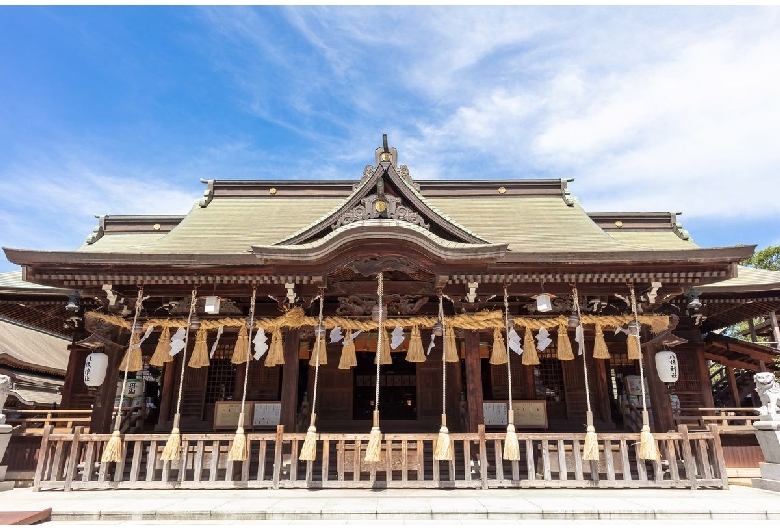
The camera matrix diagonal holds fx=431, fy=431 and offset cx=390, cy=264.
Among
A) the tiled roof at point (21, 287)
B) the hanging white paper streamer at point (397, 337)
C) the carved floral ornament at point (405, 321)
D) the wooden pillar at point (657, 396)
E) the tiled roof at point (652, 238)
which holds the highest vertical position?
the tiled roof at point (652, 238)

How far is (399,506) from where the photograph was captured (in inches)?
277

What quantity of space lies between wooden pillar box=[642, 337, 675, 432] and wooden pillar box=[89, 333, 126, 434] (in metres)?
12.9

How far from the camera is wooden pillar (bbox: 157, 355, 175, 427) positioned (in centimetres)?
1288

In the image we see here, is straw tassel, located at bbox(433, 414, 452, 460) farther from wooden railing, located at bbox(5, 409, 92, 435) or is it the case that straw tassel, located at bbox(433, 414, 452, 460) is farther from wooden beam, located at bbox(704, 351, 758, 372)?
wooden beam, located at bbox(704, 351, 758, 372)

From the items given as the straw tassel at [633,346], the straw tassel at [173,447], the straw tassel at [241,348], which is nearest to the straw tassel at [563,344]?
the straw tassel at [633,346]

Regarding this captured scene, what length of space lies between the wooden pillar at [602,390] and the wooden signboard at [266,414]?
380 inches

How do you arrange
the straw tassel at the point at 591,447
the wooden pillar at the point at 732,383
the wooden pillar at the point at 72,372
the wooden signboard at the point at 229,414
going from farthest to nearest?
the wooden pillar at the point at 732,383 < the wooden pillar at the point at 72,372 < the wooden signboard at the point at 229,414 < the straw tassel at the point at 591,447

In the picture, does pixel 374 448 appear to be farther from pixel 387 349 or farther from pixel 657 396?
pixel 657 396

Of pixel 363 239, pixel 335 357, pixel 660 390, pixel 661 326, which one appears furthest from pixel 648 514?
pixel 335 357

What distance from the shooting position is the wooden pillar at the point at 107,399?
10.1m

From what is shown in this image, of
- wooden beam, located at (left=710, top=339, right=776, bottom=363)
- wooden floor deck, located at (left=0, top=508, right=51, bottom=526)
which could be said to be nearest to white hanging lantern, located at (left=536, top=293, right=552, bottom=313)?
wooden beam, located at (left=710, top=339, right=776, bottom=363)

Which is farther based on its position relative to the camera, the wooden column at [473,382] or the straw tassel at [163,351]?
the straw tassel at [163,351]

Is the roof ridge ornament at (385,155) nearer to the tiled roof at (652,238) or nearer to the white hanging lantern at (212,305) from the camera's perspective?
the white hanging lantern at (212,305)

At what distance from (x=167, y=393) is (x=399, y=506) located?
9.17 meters
